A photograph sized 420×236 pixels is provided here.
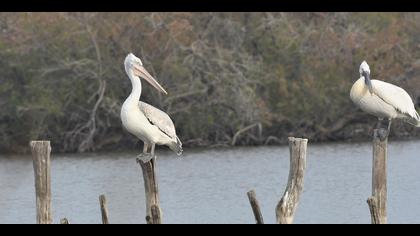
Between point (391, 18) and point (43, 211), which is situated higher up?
point (391, 18)

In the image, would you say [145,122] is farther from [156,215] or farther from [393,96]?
[393,96]

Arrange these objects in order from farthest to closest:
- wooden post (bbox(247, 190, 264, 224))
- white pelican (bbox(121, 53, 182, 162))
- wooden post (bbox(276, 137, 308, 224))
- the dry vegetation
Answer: the dry vegetation
white pelican (bbox(121, 53, 182, 162))
wooden post (bbox(247, 190, 264, 224))
wooden post (bbox(276, 137, 308, 224))

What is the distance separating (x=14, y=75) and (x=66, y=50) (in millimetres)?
1304

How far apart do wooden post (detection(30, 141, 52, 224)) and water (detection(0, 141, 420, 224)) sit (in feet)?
17.6

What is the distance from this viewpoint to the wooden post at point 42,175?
10.9m

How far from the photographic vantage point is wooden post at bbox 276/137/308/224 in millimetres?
10789

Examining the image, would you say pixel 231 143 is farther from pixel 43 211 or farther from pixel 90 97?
pixel 43 211

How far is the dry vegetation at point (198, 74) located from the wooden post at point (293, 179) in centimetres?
1540

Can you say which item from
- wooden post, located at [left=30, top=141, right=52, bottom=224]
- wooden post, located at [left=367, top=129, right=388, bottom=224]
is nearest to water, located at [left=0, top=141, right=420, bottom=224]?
wooden post, located at [left=367, top=129, right=388, bottom=224]

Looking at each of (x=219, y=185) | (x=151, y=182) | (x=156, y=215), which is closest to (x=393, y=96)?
(x=151, y=182)

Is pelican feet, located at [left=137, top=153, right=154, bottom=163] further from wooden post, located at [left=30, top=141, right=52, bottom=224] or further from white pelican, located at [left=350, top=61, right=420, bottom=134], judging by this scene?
white pelican, located at [left=350, top=61, right=420, bottom=134]

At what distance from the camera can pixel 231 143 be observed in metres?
26.9
